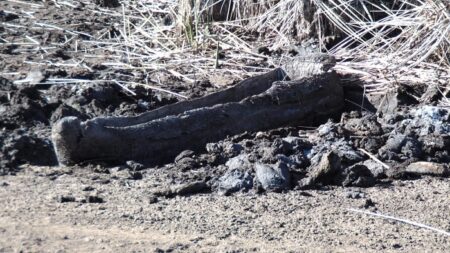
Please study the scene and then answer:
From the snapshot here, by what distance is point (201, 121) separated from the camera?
4945 mm

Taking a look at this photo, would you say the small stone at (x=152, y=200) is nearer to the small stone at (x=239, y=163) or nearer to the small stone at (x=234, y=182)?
the small stone at (x=234, y=182)

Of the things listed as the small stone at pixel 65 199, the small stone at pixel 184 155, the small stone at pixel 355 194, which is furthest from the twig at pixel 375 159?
the small stone at pixel 65 199

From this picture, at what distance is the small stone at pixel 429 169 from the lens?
475 cm

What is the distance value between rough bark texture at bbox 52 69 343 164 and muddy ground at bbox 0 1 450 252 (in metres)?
0.08

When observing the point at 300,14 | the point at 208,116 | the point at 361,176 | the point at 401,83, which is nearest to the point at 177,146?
the point at 208,116

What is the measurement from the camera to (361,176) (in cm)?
455

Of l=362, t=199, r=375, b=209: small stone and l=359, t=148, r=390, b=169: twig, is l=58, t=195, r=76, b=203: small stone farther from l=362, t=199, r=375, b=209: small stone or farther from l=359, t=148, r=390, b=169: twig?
l=359, t=148, r=390, b=169: twig

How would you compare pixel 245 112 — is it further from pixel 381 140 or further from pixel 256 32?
pixel 256 32

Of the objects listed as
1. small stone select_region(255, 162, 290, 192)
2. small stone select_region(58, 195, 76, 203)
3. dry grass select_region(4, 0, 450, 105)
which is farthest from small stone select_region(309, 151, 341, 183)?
dry grass select_region(4, 0, 450, 105)

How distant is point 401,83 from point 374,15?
99cm

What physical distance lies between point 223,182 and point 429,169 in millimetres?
1193

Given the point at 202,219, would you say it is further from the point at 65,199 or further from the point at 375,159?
the point at 375,159

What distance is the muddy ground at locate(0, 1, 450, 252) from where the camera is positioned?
3.74 m

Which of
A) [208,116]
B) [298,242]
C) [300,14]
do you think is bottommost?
[298,242]
